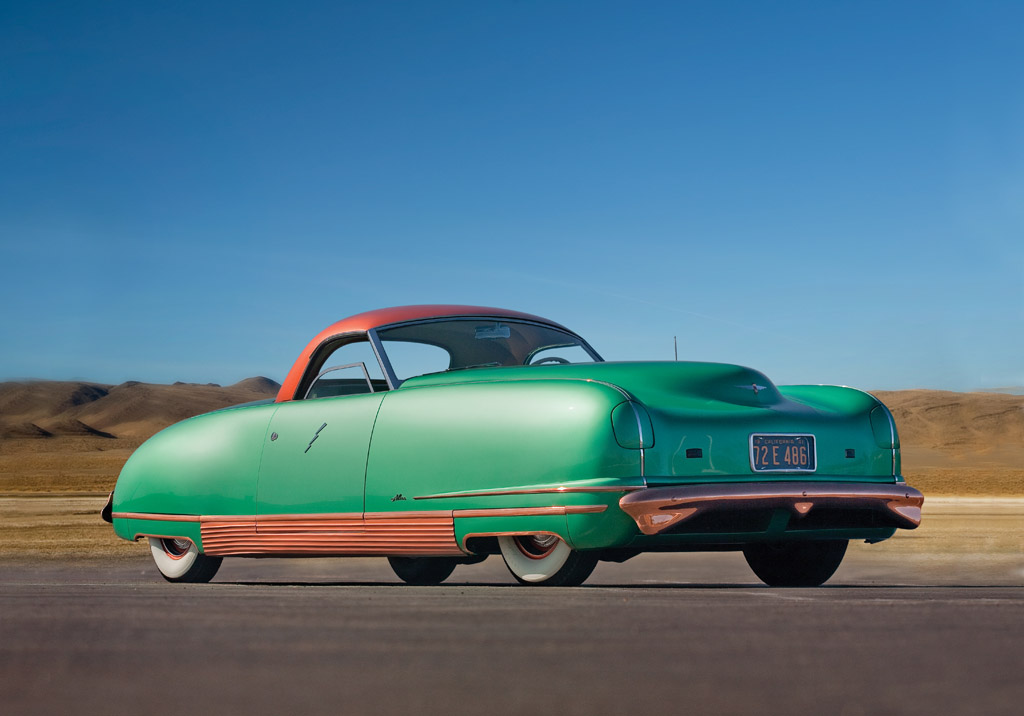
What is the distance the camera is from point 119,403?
16288 centimetres

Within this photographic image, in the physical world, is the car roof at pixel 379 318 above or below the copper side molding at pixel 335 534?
above

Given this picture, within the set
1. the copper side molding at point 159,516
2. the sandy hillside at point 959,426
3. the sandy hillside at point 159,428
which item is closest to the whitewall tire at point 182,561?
the copper side molding at point 159,516

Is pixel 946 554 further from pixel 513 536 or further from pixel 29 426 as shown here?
pixel 29 426

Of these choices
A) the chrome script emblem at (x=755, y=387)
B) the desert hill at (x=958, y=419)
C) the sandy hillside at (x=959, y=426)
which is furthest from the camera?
the desert hill at (x=958, y=419)

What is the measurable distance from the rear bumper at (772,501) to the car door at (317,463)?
5.82 ft

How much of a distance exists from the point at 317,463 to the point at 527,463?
1647 mm

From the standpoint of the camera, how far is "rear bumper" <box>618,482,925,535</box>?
512 centimetres

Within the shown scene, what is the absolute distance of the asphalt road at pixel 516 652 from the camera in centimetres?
271

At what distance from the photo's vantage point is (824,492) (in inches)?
220

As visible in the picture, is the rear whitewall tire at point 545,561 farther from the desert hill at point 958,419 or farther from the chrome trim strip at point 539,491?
the desert hill at point 958,419

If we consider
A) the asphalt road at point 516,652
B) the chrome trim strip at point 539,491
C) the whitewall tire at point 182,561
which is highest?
the chrome trim strip at point 539,491

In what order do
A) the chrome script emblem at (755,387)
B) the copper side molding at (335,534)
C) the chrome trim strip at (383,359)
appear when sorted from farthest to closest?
the chrome trim strip at (383,359) < the chrome script emblem at (755,387) < the copper side molding at (335,534)

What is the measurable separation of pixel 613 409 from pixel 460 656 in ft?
6.77

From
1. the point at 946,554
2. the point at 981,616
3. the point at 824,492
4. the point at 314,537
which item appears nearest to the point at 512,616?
the point at 981,616
